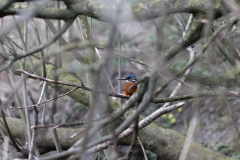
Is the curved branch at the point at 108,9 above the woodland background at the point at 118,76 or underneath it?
above

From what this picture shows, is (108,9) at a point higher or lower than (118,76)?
higher

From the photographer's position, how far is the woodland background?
1407 mm

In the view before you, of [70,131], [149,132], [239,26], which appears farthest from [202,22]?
[70,131]

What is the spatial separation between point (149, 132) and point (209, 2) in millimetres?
2039

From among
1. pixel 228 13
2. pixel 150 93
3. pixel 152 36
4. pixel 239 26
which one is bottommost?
pixel 152 36

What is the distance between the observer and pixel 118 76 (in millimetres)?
3881

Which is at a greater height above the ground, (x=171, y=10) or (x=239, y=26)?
(x=171, y=10)

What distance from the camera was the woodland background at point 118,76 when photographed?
1.41 meters

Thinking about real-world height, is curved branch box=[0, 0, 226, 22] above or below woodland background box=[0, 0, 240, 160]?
above

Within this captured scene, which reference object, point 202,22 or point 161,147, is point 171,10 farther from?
point 161,147

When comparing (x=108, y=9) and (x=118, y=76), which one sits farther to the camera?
(x=118, y=76)

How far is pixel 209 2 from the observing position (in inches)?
58.0

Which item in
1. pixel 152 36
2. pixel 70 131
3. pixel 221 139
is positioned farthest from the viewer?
pixel 152 36

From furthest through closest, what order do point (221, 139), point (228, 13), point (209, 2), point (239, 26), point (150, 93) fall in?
point (221, 139) < point (239, 26) < point (228, 13) < point (209, 2) < point (150, 93)
